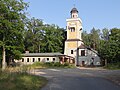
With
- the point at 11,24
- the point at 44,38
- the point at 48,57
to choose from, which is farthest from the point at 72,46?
the point at 11,24

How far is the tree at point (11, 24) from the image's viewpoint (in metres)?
49.7

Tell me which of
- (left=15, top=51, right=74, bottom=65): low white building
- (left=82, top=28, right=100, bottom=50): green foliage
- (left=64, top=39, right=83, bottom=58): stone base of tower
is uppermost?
(left=82, top=28, right=100, bottom=50): green foliage

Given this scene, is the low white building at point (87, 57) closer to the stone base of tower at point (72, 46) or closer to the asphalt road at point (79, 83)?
the stone base of tower at point (72, 46)

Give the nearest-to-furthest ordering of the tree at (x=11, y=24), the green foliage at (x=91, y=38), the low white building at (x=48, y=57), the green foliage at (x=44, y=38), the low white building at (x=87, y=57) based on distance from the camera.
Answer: the tree at (x=11, y=24), the low white building at (x=48, y=57), the low white building at (x=87, y=57), the green foliage at (x=44, y=38), the green foliage at (x=91, y=38)

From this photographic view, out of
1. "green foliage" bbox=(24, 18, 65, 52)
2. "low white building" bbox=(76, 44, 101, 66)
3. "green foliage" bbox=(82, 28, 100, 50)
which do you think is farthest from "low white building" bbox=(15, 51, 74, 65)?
"green foliage" bbox=(82, 28, 100, 50)

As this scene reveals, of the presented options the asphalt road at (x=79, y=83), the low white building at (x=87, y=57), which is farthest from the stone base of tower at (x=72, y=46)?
the asphalt road at (x=79, y=83)

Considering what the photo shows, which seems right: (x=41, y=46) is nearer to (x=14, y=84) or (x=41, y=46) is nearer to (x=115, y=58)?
(x=115, y=58)

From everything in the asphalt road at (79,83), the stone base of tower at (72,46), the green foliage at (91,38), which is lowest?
the asphalt road at (79,83)

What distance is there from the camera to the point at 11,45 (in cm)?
5284

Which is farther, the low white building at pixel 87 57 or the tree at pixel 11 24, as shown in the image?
the low white building at pixel 87 57

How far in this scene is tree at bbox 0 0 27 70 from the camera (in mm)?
49719

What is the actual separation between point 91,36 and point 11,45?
7104 centimetres

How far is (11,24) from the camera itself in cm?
4916

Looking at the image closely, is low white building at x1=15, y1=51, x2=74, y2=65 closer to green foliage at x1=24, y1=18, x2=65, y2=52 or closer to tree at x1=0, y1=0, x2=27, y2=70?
green foliage at x1=24, y1=18, x2=65, y2=52
